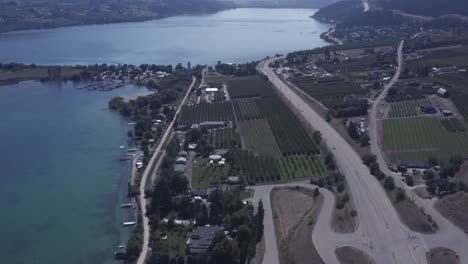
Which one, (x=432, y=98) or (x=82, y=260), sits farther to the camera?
(x=432, y=98)

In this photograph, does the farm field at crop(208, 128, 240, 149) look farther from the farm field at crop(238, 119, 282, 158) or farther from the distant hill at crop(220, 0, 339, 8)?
the distant hill at crop(220, 0, 339, 8)

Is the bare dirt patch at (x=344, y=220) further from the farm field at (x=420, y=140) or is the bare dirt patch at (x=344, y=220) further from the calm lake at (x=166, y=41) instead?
the calm lake at (x=166, y=41)

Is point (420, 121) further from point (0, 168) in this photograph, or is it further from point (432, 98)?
point (0, 168)

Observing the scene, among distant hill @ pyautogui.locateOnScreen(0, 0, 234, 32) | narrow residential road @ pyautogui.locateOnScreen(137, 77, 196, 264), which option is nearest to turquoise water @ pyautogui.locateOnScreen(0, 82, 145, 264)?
narrow residential road @ pyautogui.locateOnScreen(137, 77, 196, 264)

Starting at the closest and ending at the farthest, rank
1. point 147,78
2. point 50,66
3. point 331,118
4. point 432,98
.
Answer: point 331,118 → point 432,98 → point 147,78 → point 50,66

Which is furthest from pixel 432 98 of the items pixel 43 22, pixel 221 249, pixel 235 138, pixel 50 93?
pixel 43 22

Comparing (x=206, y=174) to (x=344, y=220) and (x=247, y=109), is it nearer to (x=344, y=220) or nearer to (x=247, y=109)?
(x=344, y=220)
